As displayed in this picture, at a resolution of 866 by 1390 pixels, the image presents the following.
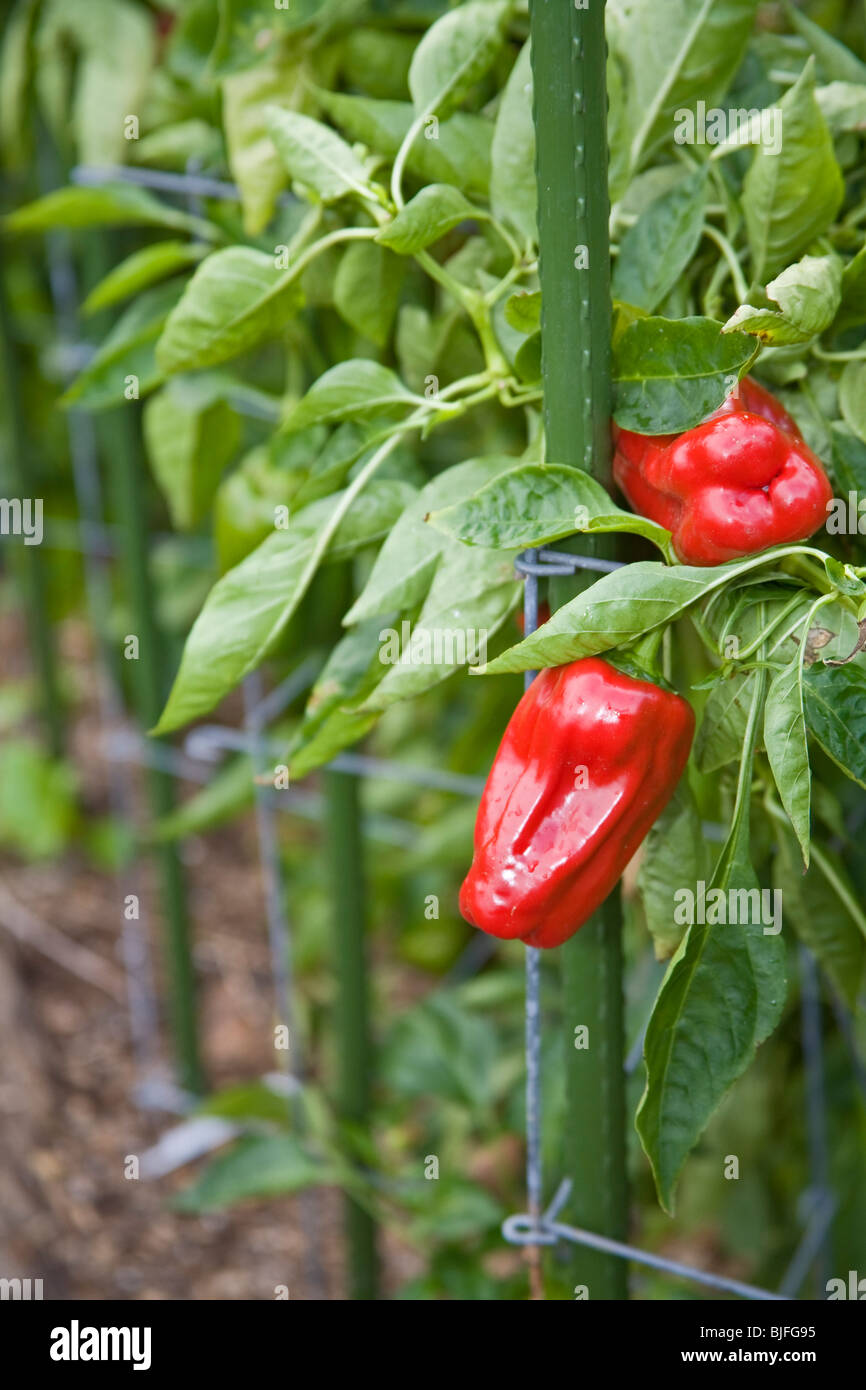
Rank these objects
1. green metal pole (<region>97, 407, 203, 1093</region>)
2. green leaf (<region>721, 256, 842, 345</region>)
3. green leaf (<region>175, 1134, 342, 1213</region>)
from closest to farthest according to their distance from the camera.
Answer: green leaf (<region>721, 256, 842, 345</region>), green leaf (<region>175, 1134, 342, 1213</region>), green metal pole (<region>97, 407, 203, 1093</region>)

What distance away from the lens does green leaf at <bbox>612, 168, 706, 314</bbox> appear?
0.59 meters

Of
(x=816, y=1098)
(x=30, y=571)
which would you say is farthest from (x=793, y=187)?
(x=30, y=571)

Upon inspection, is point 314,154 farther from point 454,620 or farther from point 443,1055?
point 443,1055

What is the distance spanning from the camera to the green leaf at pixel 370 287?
0.68 metres

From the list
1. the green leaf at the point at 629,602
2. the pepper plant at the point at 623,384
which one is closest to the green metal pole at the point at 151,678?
the pepper plant at the point at 623,384

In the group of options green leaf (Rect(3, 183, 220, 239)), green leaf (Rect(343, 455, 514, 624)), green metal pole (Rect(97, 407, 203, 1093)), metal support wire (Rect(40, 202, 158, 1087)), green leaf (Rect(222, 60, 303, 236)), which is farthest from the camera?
metal support wire (Rect(40, 202, 158, 1087))

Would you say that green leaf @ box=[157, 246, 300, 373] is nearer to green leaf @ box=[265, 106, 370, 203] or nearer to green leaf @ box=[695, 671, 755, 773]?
green leaf @ box=[265, 106, 370, 203]

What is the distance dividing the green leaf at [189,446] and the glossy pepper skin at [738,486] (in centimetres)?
49

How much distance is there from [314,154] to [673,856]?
361 millimetres

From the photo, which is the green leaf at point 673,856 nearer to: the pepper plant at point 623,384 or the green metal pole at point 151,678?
the pepper plant at point 623,384

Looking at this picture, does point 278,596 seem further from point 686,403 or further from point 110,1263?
point 110,1263

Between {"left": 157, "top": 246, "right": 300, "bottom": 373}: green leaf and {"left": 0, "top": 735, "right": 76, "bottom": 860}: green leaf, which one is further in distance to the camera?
{"left": 0, "top": 735, "right": 76, "bottom": 860}: green leaf

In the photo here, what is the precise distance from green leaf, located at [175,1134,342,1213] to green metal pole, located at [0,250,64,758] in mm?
960

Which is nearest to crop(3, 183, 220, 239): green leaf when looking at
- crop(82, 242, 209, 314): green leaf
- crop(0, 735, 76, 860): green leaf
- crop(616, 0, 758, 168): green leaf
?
crop(82, 242, 209, 314): green leaf
